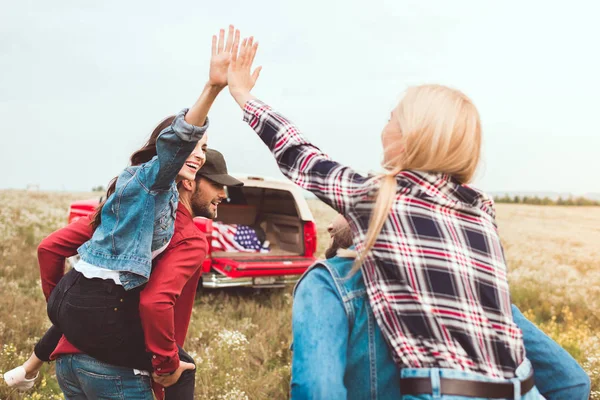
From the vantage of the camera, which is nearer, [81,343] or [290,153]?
[290,153]

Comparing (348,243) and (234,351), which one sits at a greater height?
(348,243)

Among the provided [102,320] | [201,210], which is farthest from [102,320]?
[201,210]

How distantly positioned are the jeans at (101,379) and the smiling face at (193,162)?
82cm

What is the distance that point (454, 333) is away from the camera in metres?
1.56

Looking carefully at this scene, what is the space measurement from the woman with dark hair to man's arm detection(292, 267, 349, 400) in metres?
0.78

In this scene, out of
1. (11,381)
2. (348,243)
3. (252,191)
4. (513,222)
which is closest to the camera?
(348,243)

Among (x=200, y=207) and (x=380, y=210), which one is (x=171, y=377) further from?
(x=380, y=210)

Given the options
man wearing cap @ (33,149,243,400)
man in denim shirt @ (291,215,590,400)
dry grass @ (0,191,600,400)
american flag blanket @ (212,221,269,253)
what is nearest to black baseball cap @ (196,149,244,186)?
man wearing cap @ (33,149,243,400)

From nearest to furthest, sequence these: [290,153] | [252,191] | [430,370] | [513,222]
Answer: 1. [430,370]
2. [290,153]
3. [252,191]
4. [513,222]

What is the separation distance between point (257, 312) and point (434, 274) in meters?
6.21

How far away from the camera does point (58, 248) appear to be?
2537 mm

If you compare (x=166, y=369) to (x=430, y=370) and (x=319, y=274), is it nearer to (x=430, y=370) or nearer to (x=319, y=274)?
(x=319, y=274)

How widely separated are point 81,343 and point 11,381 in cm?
106

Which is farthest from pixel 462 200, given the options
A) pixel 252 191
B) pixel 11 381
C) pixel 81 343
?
pixel 252 191
